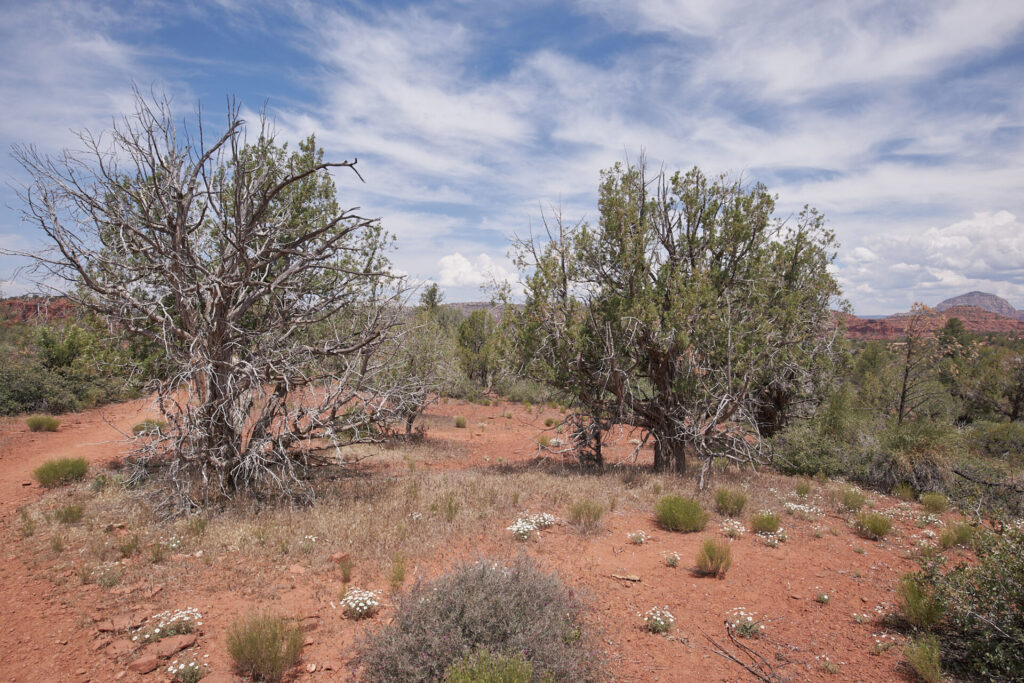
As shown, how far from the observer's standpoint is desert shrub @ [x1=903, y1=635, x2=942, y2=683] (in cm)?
382

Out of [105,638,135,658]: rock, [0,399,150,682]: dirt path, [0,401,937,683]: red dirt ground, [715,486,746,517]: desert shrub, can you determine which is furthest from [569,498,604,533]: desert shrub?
[0,399,150,682]: dirt path

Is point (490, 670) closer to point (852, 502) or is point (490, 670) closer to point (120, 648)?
point (120, 648)

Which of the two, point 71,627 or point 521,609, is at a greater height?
point 521,609

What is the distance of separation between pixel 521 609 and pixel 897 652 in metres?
3.35

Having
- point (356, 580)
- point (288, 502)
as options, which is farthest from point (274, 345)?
point (356, 580)

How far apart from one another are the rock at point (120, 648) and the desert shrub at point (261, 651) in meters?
0.97

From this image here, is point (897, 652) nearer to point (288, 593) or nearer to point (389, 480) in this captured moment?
point (288, 593)

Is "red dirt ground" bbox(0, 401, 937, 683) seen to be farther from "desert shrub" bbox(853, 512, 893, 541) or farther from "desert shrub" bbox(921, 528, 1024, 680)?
"desert shrub" bbox(921, 528, 1024, 680)

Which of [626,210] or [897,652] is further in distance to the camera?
[626,210]

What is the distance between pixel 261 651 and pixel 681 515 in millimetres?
5597

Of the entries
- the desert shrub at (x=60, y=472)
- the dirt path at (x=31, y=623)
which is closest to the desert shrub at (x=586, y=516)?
the dirt path at (x=31, y=623)

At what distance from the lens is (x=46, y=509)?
288 inches

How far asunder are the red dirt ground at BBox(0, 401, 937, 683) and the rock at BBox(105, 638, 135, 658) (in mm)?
46

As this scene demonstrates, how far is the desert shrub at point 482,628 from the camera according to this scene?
3.81 m
